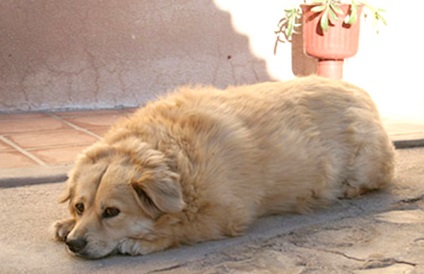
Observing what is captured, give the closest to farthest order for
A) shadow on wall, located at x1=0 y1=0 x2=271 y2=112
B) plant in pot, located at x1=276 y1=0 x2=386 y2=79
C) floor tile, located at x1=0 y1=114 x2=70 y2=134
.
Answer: floor tile, located at x1=0 y1=114 x2=70 y2=134, shadow on wall, located at x1=0 y1=0 x2=271 y2=112, plant in pot, located at x1=276 y1=0 x2=386 y2=79

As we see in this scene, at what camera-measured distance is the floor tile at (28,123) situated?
5871 millimetres

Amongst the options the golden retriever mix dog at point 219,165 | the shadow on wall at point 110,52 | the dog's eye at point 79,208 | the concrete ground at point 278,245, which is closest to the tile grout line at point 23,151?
the concrete ground at point 278,245

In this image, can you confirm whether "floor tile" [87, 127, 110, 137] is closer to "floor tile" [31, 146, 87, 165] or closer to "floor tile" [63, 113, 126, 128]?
"floor tile" [63, 113, 126, 128]

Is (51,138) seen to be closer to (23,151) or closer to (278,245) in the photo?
(23,151)

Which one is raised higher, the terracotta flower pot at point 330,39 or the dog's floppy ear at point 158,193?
the terracotta flower pot at point 330,39

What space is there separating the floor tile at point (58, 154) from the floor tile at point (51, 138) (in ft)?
0.45

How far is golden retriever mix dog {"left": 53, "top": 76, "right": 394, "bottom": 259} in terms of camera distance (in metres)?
3.35

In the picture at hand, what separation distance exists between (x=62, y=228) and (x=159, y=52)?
358 centimetres

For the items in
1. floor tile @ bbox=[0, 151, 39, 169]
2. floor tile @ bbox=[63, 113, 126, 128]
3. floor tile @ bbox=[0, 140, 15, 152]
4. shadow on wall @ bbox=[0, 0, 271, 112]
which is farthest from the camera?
shadow on wall @ bbox=[0, 0, 271, 112]

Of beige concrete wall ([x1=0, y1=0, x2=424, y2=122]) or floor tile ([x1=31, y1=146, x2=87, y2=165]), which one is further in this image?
beige concrete wall ([x1=0, y1=0, x2=424, y2=122])

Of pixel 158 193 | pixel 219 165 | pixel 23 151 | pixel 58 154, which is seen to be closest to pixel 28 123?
pixel 23 151

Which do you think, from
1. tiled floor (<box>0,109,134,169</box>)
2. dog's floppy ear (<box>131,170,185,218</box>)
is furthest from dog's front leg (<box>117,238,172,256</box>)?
tiled floor (<box>0,109,134,169</box>)

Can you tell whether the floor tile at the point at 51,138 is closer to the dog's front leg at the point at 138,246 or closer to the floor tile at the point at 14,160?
the floor tile at the point at 14,160

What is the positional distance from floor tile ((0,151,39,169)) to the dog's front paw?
128 cm
